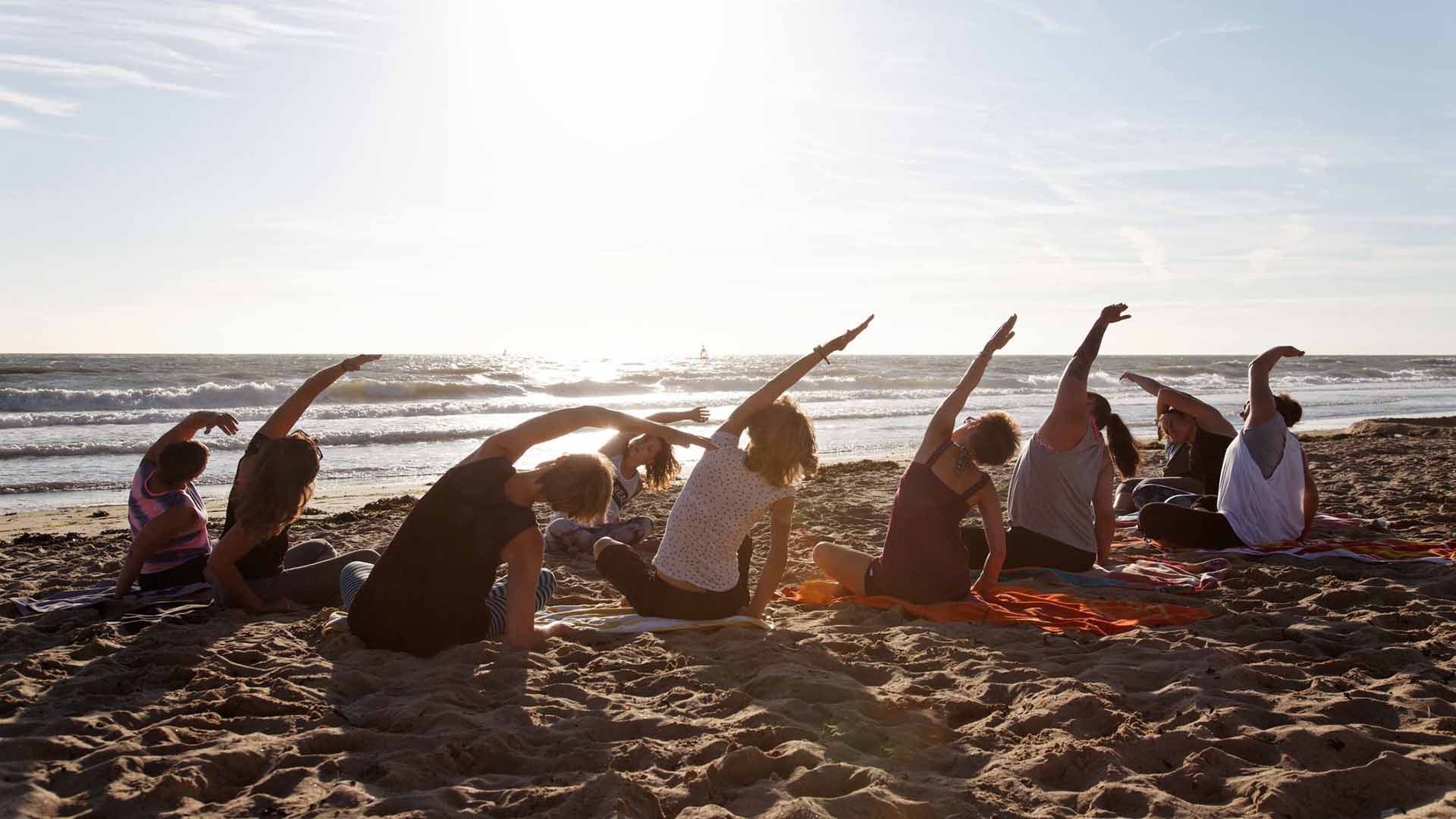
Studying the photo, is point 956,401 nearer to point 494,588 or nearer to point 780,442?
point 780,442

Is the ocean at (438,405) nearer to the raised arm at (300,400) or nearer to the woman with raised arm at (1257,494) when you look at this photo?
the raised arm at (300,400)

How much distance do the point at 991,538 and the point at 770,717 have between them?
2111mm

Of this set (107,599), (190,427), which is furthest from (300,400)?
(107,599)

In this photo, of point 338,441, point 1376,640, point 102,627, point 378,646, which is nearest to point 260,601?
point 102,627

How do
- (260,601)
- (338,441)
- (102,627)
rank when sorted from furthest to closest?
1. (338,441)
2. (260,601)
3. (102,627)

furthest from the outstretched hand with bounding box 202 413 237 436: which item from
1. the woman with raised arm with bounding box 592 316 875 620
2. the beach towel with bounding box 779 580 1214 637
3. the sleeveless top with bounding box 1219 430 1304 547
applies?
the sleeveless top with bounding box 1219 430 1304 547

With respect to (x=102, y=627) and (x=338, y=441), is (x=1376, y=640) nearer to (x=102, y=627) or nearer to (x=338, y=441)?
(x=102, y=627)

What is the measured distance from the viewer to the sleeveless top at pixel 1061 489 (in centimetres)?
550

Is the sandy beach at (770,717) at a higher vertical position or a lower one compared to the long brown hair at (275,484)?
lower

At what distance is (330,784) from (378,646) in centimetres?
143

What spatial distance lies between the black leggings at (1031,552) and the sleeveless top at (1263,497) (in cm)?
123

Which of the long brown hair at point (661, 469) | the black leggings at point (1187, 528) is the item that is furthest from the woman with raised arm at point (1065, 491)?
the long brown hair at point (661, 469)

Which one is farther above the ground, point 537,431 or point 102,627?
point 537,431

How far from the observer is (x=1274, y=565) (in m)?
5.71
